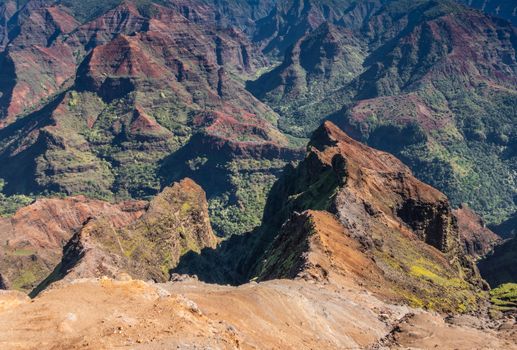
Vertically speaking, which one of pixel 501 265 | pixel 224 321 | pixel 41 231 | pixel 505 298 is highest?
pixel 224 321

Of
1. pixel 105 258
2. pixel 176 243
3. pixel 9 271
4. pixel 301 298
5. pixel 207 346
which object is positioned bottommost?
pixel 9 271

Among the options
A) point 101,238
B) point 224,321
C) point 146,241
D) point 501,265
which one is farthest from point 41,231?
point 224,321

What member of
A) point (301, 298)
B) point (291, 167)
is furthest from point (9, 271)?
point (301, 298)

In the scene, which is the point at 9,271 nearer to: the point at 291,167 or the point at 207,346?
the point at 291,167

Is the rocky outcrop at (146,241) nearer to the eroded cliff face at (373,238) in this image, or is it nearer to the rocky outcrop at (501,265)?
the eroded cliff face at (373,238)

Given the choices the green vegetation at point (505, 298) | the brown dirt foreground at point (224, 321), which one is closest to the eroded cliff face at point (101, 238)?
the brown dirt foreground at point (224, 321)

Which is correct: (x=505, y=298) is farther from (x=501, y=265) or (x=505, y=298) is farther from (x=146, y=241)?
(x=146, y=241)

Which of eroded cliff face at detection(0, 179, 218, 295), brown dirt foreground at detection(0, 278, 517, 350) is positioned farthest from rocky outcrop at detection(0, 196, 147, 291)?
brown dirt foreground at detection(0, 278, 517, 350)
